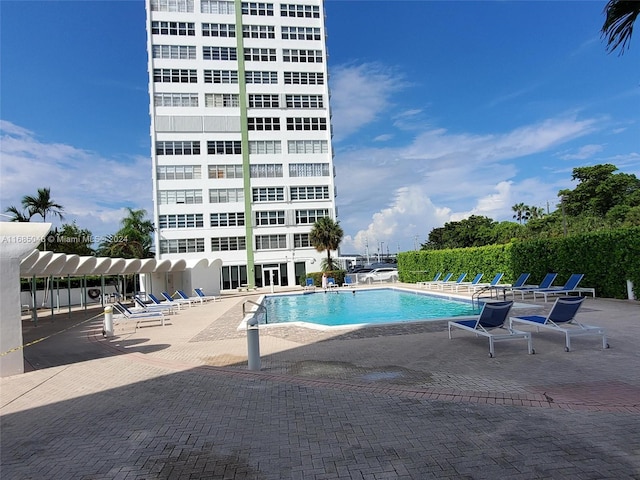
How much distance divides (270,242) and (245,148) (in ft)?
33.4

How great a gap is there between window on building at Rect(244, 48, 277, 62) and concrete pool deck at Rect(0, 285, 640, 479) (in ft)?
137

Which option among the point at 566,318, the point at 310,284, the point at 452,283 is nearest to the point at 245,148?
the point at 310,284

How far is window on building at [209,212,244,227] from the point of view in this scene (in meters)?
42.6

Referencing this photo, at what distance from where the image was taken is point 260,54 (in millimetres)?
44812

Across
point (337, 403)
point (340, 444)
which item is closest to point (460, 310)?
point (337, 403)

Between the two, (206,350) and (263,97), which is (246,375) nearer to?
(206,350)

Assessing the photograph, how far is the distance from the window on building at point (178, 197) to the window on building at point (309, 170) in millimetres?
9930

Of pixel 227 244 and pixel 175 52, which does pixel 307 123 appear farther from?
pixel 227 244

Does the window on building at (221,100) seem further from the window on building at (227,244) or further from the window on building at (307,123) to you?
the window on building at (227,244)

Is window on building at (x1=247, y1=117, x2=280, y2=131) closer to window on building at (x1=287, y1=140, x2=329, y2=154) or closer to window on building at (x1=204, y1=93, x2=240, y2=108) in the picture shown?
window on building at (x1=204, y1=93, x2=240, y2=108)

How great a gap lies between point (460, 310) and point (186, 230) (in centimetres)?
3246

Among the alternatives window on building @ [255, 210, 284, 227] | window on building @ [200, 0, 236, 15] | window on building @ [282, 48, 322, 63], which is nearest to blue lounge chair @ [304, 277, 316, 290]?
window on building @ [255, 210, 284, 227]

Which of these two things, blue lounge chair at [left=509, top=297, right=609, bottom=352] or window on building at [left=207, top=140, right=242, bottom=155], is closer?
blue lounge chair at [left=509, top=297, right=609, bottom=352]

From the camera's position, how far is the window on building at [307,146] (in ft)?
146
